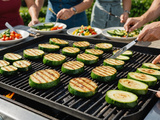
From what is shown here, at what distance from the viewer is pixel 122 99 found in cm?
223

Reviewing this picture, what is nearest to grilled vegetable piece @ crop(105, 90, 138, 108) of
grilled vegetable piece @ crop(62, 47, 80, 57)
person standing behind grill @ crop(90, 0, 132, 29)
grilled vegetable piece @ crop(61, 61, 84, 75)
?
grilled vegetable piece @ crop(61, 61, 84, 75)

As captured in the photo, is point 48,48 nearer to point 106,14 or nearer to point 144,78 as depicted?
point 144,78

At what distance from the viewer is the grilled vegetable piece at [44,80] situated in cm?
259

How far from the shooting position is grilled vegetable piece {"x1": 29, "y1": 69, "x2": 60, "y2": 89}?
2.59 m

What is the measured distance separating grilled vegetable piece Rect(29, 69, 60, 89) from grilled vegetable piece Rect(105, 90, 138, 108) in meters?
0.79

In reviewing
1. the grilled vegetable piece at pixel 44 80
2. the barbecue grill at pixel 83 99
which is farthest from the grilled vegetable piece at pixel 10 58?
the grilled vegetable piece at pixel 44 80

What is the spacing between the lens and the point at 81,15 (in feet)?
21.6

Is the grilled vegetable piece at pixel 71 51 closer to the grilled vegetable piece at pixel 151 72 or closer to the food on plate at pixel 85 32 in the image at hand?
the food on plate at pixel 85 32

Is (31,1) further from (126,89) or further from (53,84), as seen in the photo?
(126,89)

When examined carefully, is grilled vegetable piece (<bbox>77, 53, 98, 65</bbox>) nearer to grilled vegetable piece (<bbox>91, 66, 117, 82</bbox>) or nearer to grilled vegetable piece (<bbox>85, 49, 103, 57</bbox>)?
grilled vegetable piece (<bbox>85, 49, 103, 57</bbox>)

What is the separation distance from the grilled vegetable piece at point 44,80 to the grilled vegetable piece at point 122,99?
791mm

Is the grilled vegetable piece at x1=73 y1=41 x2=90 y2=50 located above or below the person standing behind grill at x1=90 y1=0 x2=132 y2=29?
below

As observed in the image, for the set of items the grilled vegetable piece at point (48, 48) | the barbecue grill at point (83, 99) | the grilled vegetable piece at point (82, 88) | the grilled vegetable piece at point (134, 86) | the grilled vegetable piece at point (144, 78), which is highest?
the grilled vegetable piece at point (48, 48)

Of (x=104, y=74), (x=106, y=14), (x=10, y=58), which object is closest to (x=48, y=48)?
(x=10, y=58)
